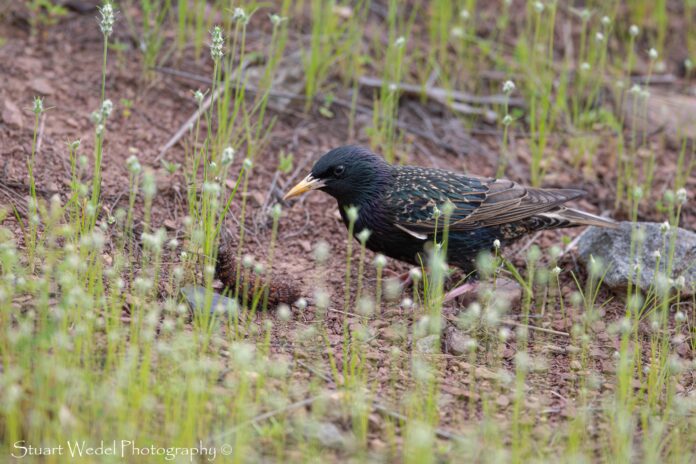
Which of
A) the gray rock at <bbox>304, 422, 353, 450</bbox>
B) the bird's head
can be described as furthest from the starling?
the gray rock at <bbox>304, 422, 353, 450</bbox>

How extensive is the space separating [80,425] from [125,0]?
5.06 m

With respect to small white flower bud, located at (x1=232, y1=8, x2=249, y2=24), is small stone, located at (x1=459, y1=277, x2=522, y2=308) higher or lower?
lower

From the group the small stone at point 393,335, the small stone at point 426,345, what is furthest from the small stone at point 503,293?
the small stone at point 393,335

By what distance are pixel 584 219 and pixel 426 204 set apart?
1.17m

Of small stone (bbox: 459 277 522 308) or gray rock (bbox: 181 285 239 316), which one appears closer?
gray rock (bbox: 181 285 239 316)

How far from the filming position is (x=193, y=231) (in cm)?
520

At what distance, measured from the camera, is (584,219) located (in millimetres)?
6191

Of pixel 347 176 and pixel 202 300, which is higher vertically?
pixel 347 176

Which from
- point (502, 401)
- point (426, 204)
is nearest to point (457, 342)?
point (502, 401)

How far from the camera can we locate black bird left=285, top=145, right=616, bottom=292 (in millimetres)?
5945

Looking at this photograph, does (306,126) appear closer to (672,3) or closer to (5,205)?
(5,205)

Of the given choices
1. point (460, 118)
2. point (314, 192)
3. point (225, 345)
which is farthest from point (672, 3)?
point (225, 345)

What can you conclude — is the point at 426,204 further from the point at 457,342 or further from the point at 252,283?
the point at 252,283

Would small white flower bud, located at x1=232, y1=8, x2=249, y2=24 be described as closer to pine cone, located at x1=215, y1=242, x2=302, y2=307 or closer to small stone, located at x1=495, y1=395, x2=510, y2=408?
pine cone, located at x1=215, y1=242, x2=302, y2=307
